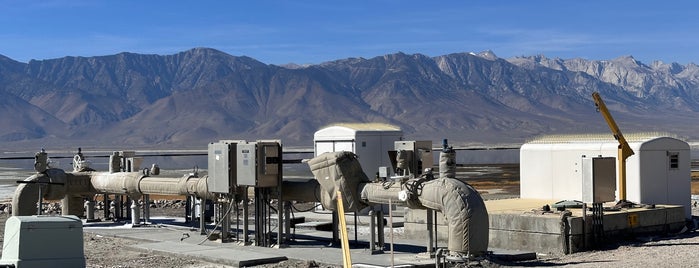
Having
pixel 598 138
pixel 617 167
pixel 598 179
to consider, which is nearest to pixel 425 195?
pixel 598 179

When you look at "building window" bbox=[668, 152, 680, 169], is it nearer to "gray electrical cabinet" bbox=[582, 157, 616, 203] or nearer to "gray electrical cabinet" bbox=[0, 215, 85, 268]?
"gray electrical cabinet" bbox=[582, 157, 616, 203]

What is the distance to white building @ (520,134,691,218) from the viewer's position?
2766cm

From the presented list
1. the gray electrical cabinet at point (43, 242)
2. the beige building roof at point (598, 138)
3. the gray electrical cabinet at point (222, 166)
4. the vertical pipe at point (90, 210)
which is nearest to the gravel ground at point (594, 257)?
the gray electrical cabinet at point (222, 166)

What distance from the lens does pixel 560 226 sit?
70.9 feet

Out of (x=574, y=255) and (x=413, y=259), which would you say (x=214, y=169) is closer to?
(x=413, y=259)

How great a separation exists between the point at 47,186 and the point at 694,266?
19149mm

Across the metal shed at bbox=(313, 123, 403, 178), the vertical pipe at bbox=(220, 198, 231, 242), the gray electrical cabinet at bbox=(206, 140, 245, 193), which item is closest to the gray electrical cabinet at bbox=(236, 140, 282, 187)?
the gray electrical cabinet at bbox=(206, 140, 245, 193)

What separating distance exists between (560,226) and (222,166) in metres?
7.92

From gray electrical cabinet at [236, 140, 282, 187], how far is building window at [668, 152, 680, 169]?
11987 mm

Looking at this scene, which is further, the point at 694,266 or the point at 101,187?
the point at 101,187

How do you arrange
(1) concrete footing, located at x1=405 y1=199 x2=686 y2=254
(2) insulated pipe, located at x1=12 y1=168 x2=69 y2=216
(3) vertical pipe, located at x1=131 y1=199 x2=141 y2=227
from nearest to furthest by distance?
(1) concrete footing, located at x1=405 y1=199 x2=686 y2=254
(2) insulated pipe, located at x1=12 y1=168 x2=69 y2=216
(3) vertical pipe, located at x1=131 y1=199 x2=141 y2=227

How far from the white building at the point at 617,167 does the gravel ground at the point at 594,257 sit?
129 inches

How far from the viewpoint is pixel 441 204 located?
60.4ft

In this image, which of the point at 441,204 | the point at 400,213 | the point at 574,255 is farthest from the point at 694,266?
the point at 400,213
